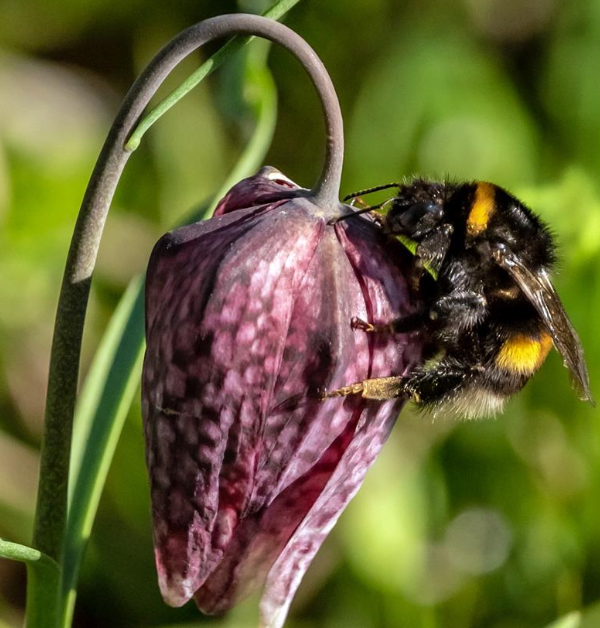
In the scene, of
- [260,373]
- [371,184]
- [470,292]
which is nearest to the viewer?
[260,373]

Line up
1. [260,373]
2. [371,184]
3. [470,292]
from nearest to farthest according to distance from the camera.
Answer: [260,373], [470,292], [371,184]

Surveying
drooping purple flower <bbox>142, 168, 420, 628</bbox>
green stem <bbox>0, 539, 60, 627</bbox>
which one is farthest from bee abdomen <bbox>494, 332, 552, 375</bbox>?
green stem <bbox>0, 539, 60, 627</bbox>

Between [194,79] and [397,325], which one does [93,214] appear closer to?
[194,79]

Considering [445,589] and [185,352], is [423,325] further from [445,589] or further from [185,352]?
[445,589]

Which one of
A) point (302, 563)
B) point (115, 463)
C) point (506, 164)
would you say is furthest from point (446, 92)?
point (302, 563)

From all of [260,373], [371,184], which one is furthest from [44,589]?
[371,184]

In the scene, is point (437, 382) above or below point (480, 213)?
below

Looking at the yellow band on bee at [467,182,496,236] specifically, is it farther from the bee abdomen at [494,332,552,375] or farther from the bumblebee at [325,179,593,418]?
the bee abdomen at [494,332,552,375]

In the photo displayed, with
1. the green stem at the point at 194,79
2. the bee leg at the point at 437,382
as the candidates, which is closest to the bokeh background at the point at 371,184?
the green stem at the point at 194,79
